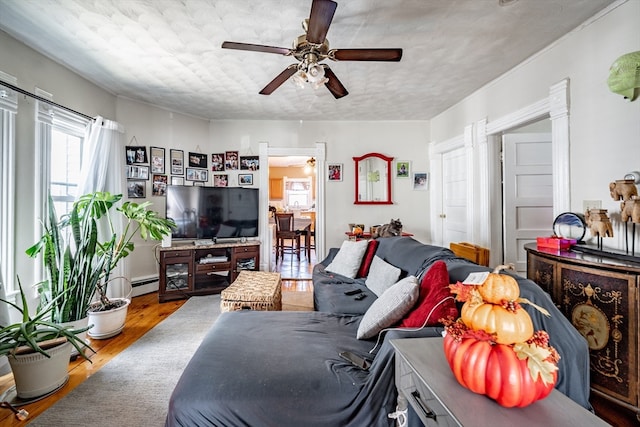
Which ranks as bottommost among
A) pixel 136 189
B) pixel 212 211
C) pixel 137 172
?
pixel 212 211

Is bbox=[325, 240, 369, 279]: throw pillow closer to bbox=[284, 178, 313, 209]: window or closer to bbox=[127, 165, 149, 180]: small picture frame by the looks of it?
bbox=[127, 165, 149, 180]: small picture frame

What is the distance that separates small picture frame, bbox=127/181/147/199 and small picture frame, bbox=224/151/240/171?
1222 millimetres

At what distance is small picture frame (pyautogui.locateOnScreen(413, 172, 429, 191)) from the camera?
4.66m

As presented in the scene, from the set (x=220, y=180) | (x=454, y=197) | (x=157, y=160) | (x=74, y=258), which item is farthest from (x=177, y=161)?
(x=454, y=197)

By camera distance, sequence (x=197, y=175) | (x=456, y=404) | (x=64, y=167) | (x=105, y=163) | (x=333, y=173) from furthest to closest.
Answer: (x=333, y=173)
(x=197, y=175)
(x=105, y=163)
(x=64, y=167)
(x=456, y=404)

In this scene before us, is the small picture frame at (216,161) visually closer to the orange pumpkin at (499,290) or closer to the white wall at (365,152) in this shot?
the white wall at (365,152)

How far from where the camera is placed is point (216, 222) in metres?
4.04

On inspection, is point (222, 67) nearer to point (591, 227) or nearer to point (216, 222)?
point (216, 222)

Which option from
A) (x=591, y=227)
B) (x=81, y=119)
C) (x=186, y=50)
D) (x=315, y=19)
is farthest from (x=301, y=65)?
(x=81, y=119)

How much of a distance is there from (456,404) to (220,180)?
14.5 feet

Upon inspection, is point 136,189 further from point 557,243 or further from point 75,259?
point 557,243

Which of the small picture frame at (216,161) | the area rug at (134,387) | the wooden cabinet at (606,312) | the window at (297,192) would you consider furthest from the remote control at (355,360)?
the window at (297,192)

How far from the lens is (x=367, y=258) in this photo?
3.03 metres

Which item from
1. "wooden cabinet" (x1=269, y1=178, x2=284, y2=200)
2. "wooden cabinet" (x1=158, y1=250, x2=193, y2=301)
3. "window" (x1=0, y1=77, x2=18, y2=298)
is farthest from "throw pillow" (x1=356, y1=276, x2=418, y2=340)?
"wooden cabinet" (x1=269, y1=178, x2=284, y2=200)
